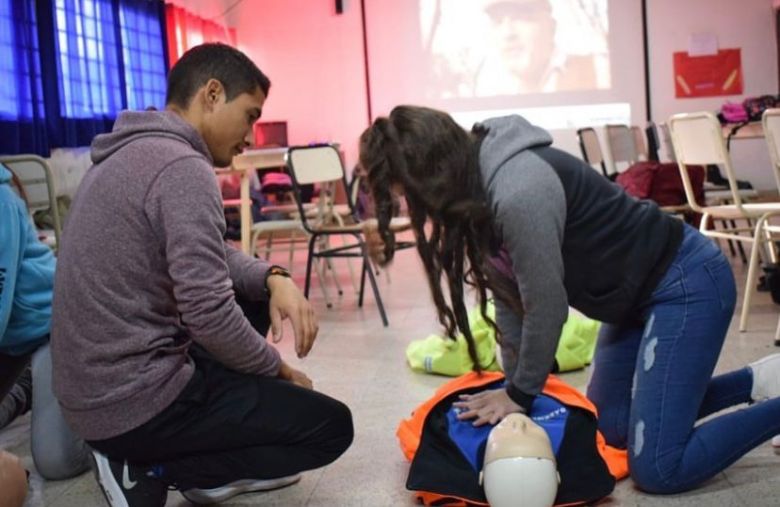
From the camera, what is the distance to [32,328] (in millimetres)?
2158

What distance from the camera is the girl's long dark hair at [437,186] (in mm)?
1567

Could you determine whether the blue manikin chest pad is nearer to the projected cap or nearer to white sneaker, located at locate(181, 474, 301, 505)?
white sneaker, located at locate(181, 474, 301, 505)

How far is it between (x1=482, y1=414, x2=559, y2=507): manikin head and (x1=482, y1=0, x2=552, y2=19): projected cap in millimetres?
7750

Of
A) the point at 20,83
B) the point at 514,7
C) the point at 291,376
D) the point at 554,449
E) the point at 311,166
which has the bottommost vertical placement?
the point at 554,449

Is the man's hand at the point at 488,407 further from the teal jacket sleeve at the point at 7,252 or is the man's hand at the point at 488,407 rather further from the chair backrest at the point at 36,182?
the chair backrest at the point at 36,182

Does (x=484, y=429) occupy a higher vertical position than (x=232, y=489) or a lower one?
higher

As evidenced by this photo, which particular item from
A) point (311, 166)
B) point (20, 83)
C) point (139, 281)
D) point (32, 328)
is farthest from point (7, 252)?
point (20, 83)

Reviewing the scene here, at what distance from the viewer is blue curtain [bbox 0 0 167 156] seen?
521 centimetres

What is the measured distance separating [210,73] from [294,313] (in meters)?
0.47

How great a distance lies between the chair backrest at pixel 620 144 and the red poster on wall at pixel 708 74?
3095 millimetres

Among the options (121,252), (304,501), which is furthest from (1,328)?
(304,501)

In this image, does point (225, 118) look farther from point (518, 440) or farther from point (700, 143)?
point (700, 143)

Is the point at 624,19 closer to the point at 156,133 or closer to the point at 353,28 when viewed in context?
the point at 353,28

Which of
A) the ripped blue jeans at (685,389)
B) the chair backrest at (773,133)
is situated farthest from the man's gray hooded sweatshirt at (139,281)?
→ the chair backrest at (773,133)
